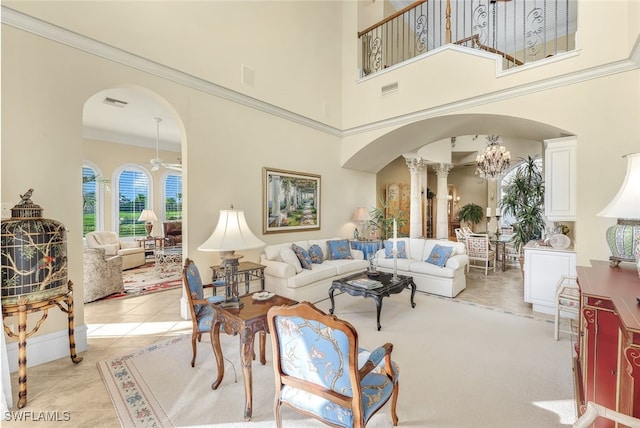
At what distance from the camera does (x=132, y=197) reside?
27.6 feet

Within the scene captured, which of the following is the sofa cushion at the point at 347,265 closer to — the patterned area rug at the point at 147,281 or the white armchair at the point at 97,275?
the patterned area rug at the point at 147,281

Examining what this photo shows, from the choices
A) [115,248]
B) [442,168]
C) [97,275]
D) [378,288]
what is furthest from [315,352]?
[442,168]

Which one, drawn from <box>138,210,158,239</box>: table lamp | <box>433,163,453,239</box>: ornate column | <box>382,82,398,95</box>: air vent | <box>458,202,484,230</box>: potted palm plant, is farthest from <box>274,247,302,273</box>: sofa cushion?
<box>458,202,484,230</box>: potted palm plant

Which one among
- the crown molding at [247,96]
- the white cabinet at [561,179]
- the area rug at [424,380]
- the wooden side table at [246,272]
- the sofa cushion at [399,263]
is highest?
the crown molding at [247,96]

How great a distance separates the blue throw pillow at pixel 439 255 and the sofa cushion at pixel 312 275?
1.77 m

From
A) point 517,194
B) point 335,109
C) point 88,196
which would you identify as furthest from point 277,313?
point 88,196

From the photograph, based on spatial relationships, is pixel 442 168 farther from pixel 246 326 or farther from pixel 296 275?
pixel 246 326

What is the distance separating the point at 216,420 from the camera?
6.60 feet

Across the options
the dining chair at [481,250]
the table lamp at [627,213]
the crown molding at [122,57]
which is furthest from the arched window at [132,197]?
the table lamp at [627,213]

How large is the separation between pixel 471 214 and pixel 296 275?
9493 mm

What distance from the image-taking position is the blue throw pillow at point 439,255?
5.06 metres

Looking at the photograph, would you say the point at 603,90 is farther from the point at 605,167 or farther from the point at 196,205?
the point at 196,205

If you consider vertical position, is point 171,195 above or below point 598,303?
above

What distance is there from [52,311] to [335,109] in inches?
218
